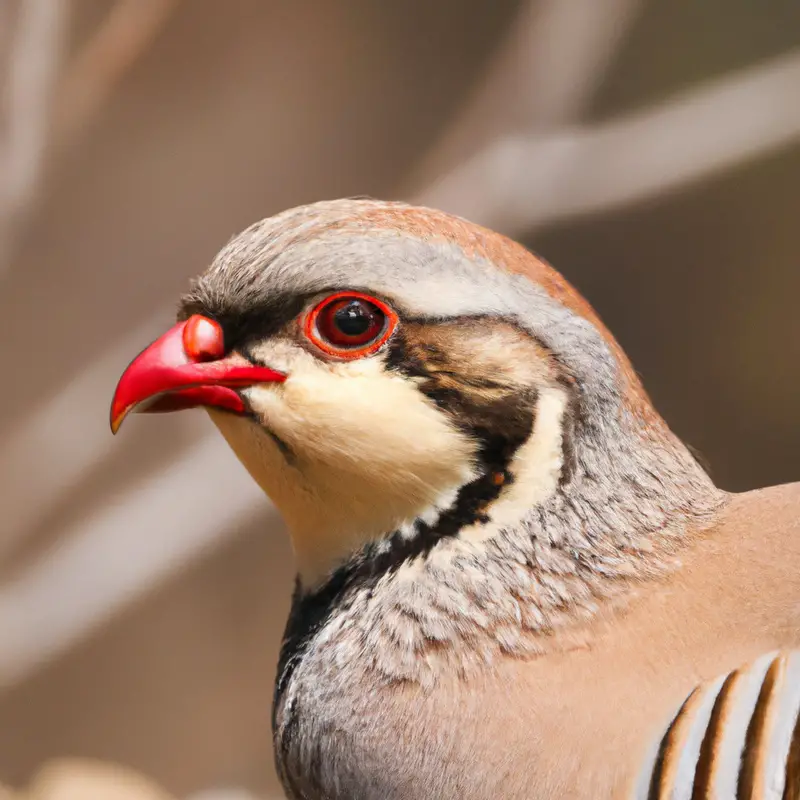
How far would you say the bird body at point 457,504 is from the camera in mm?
1105

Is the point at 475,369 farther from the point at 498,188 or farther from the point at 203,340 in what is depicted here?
the point at 498,188

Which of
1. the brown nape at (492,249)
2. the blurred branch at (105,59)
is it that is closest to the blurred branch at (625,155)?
the blurred branch at (105,59)

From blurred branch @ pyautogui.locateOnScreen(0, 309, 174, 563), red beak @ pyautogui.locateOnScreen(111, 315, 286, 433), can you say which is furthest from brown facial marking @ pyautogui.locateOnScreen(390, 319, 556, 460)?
blurred branch @ pyautogui.locateOnScreen(0, 309, 174, 563)

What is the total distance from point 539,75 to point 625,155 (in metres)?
0.34

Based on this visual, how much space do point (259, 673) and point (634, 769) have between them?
7.22 ft

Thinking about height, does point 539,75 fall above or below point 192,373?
above

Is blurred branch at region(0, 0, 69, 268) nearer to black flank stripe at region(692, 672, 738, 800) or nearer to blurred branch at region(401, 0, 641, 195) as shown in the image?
blurred branch at region(401, 0, 641, 195)

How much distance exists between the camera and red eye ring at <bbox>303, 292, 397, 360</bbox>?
117 cm

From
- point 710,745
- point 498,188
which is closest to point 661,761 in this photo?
point 710,745

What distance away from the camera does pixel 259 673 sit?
3.05 meters

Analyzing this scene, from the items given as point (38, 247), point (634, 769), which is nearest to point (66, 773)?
point (38, 247)

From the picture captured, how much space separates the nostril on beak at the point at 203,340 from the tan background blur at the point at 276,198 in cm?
156

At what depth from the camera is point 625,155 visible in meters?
2.71

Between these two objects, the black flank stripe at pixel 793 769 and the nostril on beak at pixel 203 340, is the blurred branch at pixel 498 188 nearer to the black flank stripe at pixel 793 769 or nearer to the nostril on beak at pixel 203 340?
the nostril on beak at pixel 203 340
